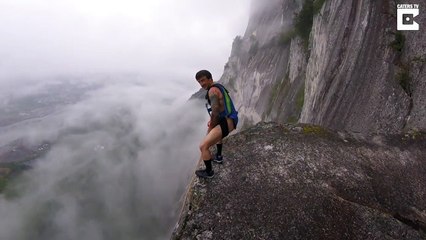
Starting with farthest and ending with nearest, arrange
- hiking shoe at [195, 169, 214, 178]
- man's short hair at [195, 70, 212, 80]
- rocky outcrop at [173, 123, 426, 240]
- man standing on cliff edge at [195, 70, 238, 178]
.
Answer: hiking shoe at [195, 169, 214, 178], man's short hair at [195, 70, 212, 80], man standing on cliff edge at [195, 70, 238, 178], rocky outcrop at [173, 123, 426, 240]

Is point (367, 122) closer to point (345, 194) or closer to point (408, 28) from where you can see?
point (408, 28)

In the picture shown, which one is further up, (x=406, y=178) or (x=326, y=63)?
(x=326, y=63)

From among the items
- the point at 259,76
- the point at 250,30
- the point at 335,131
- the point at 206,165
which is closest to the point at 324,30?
the point at 335,131

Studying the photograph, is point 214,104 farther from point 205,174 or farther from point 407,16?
point 407,16

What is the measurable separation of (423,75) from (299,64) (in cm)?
3709

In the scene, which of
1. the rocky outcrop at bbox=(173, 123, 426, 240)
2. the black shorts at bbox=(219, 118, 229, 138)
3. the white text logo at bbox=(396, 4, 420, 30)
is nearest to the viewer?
the rocky outcrop at bbox=(173, 123, 426, 240)

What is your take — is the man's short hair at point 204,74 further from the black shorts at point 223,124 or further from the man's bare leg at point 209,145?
the man's bare leg at point 209,145

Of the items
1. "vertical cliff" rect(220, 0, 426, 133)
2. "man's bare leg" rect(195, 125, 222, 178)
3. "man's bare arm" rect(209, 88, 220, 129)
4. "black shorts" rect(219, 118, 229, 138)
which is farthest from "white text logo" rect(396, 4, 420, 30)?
"man's bare leg" rect(195, 125, 222, 178)

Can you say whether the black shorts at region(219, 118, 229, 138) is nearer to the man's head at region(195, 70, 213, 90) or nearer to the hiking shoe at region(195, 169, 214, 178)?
the man's head at region(195, 70, 213, 90)

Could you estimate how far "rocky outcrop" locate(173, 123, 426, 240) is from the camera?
374 inches

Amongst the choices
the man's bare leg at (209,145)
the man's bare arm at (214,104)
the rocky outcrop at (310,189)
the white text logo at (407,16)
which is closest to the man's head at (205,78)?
the man's bare arm at (214,104)

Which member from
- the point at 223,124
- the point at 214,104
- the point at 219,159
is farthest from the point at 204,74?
the point at 219,159

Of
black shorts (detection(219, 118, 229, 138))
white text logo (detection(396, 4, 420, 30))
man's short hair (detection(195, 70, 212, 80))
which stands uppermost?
white text logo (detection(396, 4, 420, 30))

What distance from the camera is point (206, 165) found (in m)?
11.0
